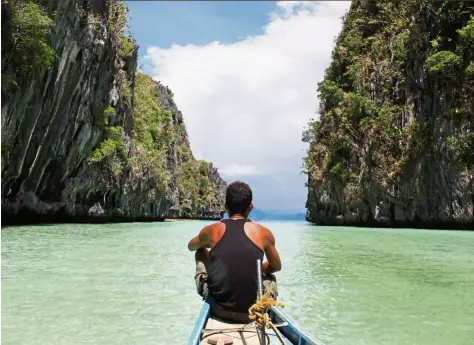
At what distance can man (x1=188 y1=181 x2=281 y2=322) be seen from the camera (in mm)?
3770

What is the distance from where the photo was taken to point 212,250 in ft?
12.7

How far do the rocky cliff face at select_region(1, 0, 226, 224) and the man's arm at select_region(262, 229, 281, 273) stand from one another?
668 inches

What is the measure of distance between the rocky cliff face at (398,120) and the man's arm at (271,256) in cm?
2443

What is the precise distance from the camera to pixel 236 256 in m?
3.76

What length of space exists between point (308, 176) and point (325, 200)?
6717mm

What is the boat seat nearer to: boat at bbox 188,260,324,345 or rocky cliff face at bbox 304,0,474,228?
boat at bbox 188,260,324,345

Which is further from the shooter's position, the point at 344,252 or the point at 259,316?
the point at 344,252

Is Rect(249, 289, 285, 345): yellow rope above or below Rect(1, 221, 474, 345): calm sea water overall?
above

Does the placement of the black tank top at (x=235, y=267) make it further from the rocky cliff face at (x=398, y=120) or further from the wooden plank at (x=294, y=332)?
the rocky cliff face at (x=398, y=120)

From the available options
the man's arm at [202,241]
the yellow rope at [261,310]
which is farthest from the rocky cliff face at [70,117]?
the yellow rope at [261,310]

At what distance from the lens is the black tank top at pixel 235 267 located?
12.3 feet

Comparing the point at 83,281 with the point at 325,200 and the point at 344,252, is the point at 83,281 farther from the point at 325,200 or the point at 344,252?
the point at 325,200

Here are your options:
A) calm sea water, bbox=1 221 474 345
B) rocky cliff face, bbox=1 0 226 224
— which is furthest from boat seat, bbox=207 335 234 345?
rocky cliff face, bbox=1 0 226 224

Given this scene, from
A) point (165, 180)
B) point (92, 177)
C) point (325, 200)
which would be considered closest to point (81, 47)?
point (92, 177)
